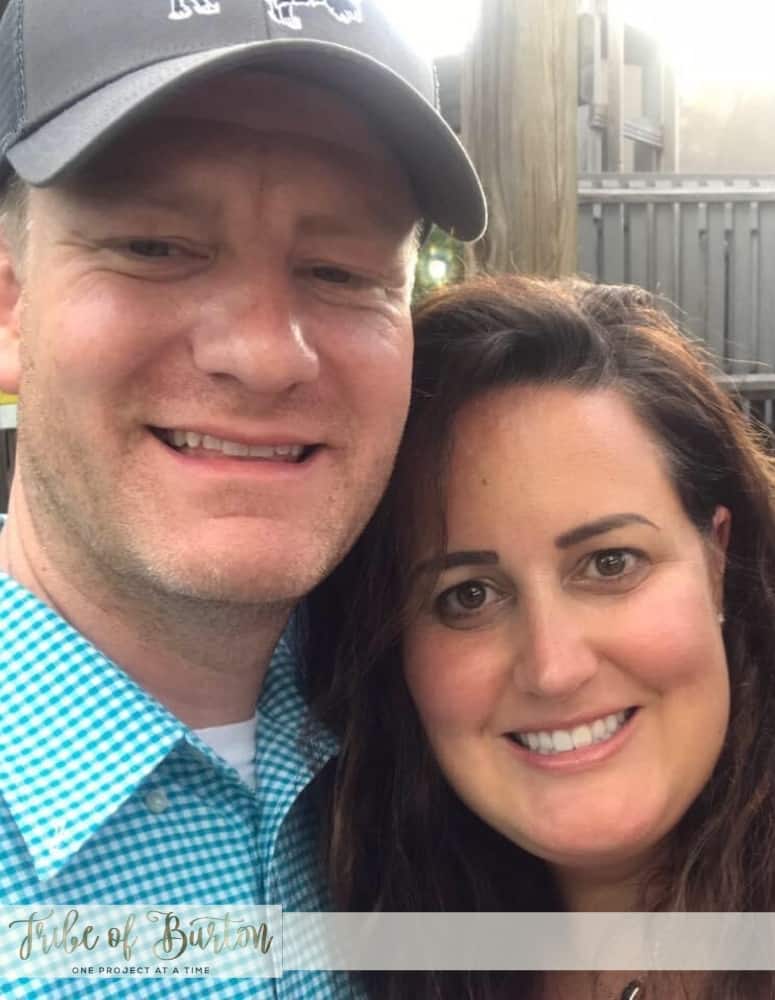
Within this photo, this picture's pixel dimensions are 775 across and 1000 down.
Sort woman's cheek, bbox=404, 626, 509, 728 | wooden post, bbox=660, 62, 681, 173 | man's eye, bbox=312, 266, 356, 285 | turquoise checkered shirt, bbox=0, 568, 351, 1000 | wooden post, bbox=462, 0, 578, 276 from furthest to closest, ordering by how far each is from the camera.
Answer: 1. wooden post, bbox=660, 62, 681, 173
2. wooden post, bbox=462, 0, 578, 276
3. woman's cheek, bbox=404, 626, 509, 728
4. man's eye, bbox=312, 266, 356, 285
5. turquoise checkered shirt, bbox=0, 568, 351, 1000

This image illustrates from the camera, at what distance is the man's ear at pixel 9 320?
150 centimetres

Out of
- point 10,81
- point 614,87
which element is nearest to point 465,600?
point 10,81

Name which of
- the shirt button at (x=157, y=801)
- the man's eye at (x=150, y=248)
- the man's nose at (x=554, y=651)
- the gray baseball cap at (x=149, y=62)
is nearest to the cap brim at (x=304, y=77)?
the gray baseball cap at (x=149, y=62)

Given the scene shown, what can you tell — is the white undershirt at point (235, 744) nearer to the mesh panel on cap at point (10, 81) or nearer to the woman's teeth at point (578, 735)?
the woman's teeth at point (578, 735)

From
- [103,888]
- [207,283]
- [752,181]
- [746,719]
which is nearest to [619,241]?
[752,181]

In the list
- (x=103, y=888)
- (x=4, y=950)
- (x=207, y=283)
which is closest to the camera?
(x=4, y=950)

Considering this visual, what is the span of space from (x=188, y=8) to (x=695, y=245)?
9.39 feet

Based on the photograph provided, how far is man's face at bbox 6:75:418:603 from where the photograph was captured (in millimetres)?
1382

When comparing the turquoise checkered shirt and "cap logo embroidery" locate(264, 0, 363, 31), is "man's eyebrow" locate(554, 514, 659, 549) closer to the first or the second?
the turquoise checkered shirt

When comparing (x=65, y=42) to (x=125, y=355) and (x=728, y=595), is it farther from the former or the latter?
(x=728, y=595)

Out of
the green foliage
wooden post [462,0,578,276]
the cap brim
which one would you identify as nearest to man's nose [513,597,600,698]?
the cap brim

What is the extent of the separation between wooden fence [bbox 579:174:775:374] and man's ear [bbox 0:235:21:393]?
259 centimetres

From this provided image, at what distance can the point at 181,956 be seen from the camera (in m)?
1.29

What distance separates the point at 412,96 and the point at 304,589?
0.65 m
